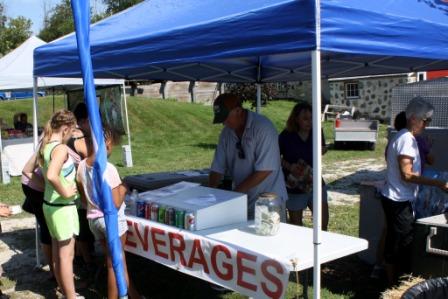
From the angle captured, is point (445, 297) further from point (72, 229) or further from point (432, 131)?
point (432, 131)

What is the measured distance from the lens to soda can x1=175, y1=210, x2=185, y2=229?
3123 millimetres

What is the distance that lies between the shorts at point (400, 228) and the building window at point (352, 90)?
60.3 ft

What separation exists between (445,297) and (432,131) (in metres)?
5.27

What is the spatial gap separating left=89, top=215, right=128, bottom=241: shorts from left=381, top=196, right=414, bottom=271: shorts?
1908 millimetres

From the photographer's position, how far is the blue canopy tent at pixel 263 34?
8.21 ft

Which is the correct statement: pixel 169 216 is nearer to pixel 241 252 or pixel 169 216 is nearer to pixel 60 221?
pixel 241 252

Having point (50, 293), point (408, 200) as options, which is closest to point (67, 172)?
point (50, 293)

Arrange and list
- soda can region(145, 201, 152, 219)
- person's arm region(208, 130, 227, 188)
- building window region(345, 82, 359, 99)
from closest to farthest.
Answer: soda can region(145, 201, 152, 219) → person's arm region(208, 130, 227, 188) → building window region(345, 82, 359, 99)

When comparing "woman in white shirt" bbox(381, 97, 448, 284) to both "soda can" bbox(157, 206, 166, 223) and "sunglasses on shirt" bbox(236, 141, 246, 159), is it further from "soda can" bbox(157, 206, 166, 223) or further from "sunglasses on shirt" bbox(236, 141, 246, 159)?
"soda can" bbox(157, 206, 166, 223)

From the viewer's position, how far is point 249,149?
139 inches

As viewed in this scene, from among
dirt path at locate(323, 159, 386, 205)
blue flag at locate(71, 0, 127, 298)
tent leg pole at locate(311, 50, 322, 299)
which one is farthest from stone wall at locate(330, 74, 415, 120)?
blue flag at locate(71, 0, 127, 298)

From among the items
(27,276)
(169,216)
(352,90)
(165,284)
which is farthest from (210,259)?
(352,90)

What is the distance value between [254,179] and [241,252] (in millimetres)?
851

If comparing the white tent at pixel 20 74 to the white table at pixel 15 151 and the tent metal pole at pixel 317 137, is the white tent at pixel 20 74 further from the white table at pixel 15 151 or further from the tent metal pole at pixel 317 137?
the tent metal pole at pixel 317 137
